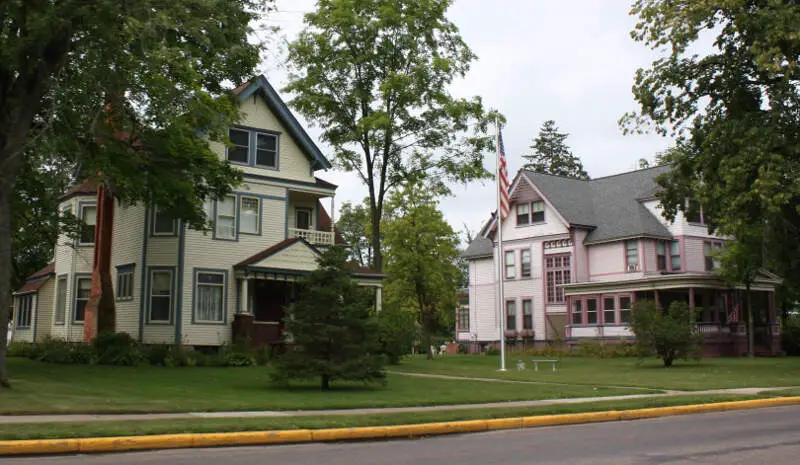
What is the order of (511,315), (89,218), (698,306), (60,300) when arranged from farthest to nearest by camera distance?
(511,315)
(698,306)
(60,300)
(89,218)

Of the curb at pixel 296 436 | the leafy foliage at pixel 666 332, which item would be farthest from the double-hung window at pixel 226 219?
the curb at pixel 296 436

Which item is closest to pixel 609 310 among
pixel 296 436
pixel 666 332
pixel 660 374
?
pixel 666 332

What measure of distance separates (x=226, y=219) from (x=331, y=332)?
46.0 ft

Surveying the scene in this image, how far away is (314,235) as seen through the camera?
34125 millimetres

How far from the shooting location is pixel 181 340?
29672 mm

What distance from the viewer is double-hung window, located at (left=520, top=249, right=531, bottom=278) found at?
49.6 meters

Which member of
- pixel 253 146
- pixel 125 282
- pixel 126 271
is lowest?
pixel 125 282

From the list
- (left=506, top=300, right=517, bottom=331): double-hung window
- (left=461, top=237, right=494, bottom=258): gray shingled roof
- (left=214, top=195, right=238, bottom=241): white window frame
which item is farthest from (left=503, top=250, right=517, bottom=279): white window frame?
(left=214, top=195, right=238, bottom=241): white window frame

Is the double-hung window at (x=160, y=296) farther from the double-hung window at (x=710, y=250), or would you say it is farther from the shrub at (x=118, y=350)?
the double-hung window at (x=710, y=250)

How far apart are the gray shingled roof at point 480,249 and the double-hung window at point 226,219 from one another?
25598 millimetres

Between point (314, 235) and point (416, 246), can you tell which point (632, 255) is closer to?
point (416, 246)

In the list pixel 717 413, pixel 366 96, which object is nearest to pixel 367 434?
pixel 717 413

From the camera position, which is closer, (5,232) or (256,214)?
(5,232)

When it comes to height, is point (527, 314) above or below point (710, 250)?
below
